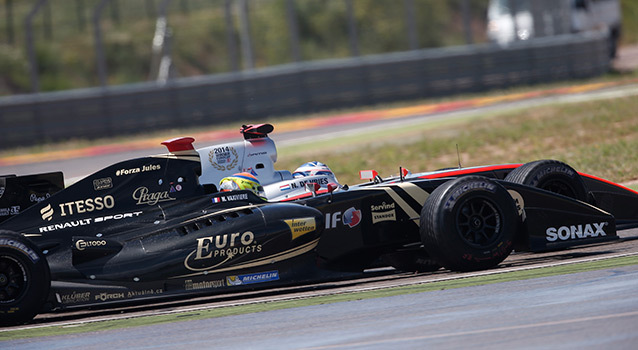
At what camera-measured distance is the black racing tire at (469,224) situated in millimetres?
7355

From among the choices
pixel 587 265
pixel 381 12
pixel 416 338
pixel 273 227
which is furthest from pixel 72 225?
pixel 381 12

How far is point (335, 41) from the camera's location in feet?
98.3

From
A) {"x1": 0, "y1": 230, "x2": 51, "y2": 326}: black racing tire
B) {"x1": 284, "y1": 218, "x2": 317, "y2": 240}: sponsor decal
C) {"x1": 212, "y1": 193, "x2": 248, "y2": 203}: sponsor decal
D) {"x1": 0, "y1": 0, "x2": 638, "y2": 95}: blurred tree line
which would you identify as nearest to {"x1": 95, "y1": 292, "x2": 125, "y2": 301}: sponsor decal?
{"x1": 0, "y1": 230, "x2": 51, "y2": 326}: black racing tire

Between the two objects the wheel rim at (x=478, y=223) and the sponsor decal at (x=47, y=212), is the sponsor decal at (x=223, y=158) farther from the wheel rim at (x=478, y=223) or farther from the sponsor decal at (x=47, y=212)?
the wheel rim at (x=478, y=223)

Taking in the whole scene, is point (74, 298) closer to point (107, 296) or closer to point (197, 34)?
point (107, 296)

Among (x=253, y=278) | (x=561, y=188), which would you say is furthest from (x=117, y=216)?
(x=561, y=188)

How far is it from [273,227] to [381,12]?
2259 centimetres

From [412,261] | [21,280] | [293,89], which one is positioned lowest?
[412,261]

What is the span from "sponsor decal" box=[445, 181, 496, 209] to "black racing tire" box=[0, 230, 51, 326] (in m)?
3.36

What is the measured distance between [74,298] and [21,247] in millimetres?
605

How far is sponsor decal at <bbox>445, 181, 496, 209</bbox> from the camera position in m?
7.38

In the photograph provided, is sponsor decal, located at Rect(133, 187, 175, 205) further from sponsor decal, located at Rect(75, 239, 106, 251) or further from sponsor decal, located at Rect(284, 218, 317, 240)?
sponsor decal, located at Rect(284, 218, 317, 240)

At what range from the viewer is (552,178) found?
853 cm

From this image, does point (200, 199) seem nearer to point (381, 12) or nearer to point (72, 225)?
point (72, 225)
